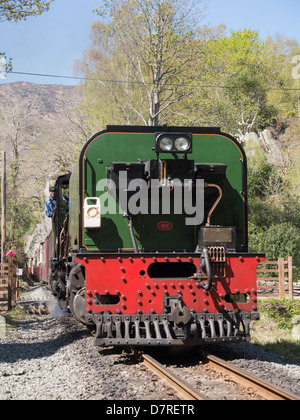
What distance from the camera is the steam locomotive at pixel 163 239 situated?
707cm

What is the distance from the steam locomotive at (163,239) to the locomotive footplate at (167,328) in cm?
1

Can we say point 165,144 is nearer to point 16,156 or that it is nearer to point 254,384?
point 254,384

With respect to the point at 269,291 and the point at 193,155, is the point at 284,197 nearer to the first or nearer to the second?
the point at 269,291

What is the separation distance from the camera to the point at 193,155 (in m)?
8.00

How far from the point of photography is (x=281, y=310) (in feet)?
42.9

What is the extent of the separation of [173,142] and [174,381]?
11.4 feet

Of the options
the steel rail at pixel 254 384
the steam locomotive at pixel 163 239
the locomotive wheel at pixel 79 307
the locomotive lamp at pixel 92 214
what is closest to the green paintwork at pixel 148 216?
the steam locomotive at pixel 163 239

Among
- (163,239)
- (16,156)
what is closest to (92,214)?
(163,239)

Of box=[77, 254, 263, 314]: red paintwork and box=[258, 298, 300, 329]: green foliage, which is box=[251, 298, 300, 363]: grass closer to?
box=[258, 298, 300, 329]: green foliage

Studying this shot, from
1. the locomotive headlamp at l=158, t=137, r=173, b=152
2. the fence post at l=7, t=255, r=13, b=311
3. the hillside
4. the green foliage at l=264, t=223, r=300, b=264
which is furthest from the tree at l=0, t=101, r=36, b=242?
the locomotive headlamp at l=158, t=137, r=173, b=152

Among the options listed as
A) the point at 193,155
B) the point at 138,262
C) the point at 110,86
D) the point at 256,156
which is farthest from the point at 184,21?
the point at 138,262

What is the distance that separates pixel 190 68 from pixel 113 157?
19.6 m
